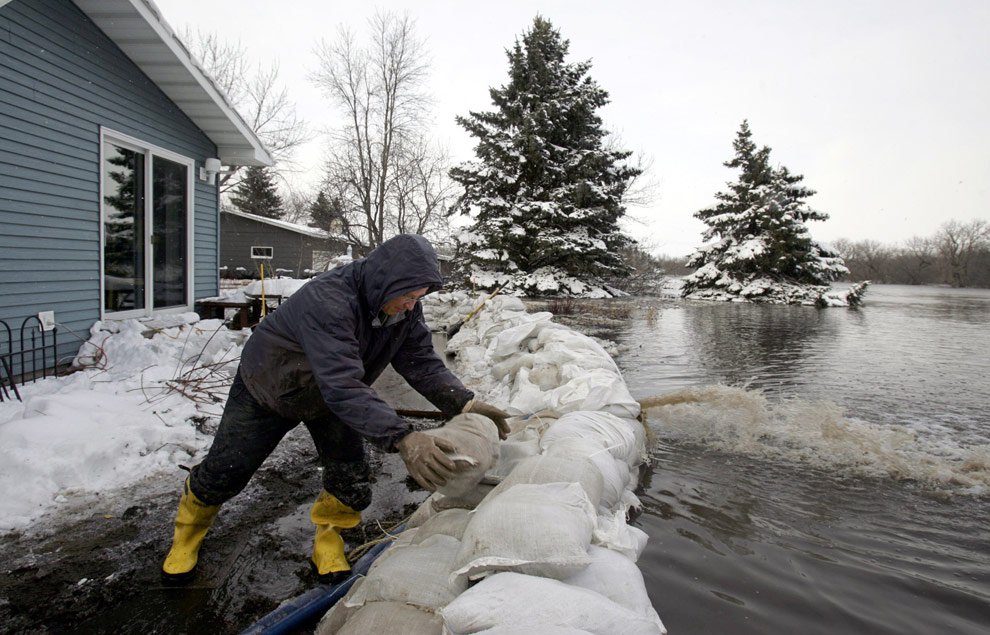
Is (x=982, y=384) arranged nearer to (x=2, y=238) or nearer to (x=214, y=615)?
(x=214, y=615)

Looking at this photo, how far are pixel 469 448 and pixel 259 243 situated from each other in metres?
25.3

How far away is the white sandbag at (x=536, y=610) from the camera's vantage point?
1257 mm

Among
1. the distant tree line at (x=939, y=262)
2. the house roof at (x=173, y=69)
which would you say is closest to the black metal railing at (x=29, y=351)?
the house roof at (x=173, y=69)

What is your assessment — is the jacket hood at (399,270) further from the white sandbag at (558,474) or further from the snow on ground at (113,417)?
the snow on ground at (113,417)

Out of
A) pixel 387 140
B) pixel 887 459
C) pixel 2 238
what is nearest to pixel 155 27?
pixel 2 238

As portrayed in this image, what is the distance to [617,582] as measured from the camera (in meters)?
1.57

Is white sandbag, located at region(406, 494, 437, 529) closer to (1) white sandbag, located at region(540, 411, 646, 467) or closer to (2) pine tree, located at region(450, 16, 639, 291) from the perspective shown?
(1) white sandbag, located at region(540, 411, 646, 467)

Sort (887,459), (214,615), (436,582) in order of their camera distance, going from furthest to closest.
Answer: (887,459)
(214,615)
(436,582)

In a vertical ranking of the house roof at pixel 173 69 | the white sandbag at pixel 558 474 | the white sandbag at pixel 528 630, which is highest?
the house roof at pixel 173 69

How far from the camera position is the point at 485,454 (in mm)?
1997

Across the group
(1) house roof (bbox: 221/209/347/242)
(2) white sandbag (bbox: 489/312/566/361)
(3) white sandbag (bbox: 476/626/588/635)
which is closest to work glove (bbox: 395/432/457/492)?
(3) white sandbag (bbox: 476/626/588/635)

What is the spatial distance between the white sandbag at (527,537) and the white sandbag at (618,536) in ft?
0.23

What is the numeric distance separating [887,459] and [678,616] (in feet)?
8.16

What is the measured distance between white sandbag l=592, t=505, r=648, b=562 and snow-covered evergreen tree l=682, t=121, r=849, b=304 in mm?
22996
